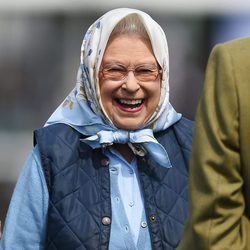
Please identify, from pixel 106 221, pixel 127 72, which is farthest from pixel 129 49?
pixel 106 221

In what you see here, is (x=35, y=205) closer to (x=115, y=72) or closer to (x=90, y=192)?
(x=90, y=192)

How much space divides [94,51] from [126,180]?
55cm

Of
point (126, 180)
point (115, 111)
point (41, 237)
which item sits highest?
point (115, 111)

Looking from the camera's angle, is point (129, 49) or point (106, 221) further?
point (129, 49)

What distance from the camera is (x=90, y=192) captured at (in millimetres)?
3504

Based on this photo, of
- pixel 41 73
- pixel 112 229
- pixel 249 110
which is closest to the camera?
pixel 249 110

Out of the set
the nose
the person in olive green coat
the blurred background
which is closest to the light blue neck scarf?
the nose

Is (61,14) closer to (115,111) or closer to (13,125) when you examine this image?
(13,125)

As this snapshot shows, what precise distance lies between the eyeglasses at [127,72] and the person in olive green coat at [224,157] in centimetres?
123

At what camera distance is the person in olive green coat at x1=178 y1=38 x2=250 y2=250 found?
91.9 inches

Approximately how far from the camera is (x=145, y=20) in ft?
12.0

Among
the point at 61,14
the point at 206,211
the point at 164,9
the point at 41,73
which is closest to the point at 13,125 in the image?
the point at 41,73

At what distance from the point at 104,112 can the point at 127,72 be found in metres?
0.19

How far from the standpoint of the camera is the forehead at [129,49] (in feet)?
11.9
